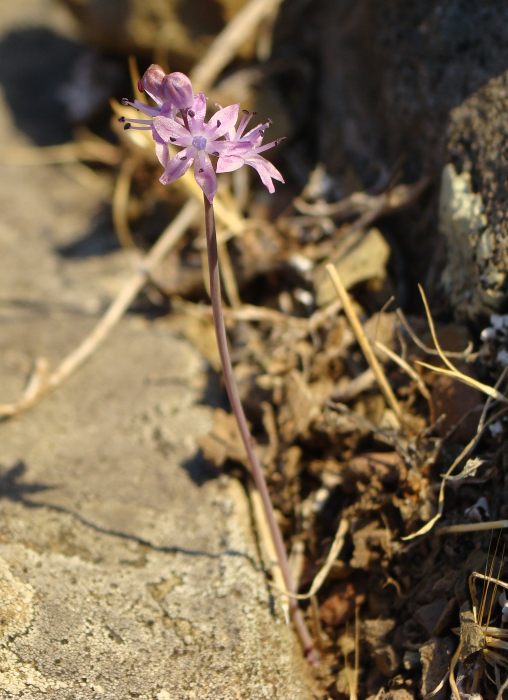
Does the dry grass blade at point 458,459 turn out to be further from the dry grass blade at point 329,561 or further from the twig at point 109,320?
the twig at point 109,320

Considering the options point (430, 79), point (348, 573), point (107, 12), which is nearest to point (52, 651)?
point (348, 573)

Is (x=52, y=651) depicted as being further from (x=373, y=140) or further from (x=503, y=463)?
(x=373, y=140)

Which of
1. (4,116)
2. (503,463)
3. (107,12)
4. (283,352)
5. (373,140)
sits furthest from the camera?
(4,116)

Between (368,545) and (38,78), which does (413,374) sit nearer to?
(368,545)

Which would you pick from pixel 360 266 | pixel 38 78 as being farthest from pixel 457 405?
pixel 38 78

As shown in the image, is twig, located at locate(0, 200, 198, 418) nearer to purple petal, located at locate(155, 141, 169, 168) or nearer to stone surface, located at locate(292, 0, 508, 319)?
stone surface, located at locate(292, 0, 508, 319)

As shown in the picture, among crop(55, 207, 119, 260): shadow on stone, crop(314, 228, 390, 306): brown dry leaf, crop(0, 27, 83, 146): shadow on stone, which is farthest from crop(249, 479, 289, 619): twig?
crop(0, 27, 83, 146): shadow on stone

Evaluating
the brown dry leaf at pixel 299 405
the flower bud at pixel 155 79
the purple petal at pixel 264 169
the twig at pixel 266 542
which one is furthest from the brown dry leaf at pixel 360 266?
the flower bud at pixel 155 79
